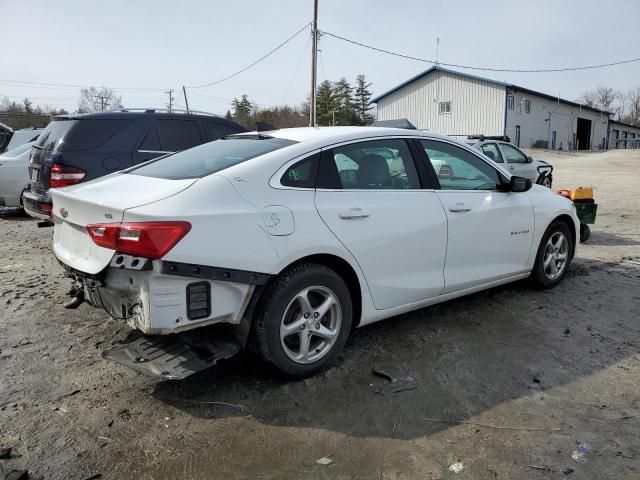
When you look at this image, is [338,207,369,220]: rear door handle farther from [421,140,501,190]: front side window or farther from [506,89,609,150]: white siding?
[506,89,609,150]: white siding

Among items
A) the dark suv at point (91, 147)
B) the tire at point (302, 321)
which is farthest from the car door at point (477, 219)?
the dark suv at point (91, 147)

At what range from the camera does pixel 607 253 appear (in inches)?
278

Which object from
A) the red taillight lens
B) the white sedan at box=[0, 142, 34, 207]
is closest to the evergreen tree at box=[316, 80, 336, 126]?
the white sedan at box=[0, 142, 34, 207]

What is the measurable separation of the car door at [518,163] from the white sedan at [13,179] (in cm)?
1107

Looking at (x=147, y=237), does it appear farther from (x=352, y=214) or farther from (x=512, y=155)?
(x=512, y=155)

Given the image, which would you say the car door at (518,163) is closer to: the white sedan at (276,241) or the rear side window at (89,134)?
the white sedan at (276,241)

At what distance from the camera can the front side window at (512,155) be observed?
1393 centimetres

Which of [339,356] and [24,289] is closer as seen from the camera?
[339,356]

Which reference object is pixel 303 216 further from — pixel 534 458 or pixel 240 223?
pixel 534 458

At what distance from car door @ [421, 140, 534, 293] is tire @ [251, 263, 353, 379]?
1.12 m

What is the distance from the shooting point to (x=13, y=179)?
9859mm

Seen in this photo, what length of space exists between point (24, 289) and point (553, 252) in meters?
5.39

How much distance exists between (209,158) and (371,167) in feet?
3.81

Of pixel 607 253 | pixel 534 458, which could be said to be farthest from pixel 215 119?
pixel 534 458
